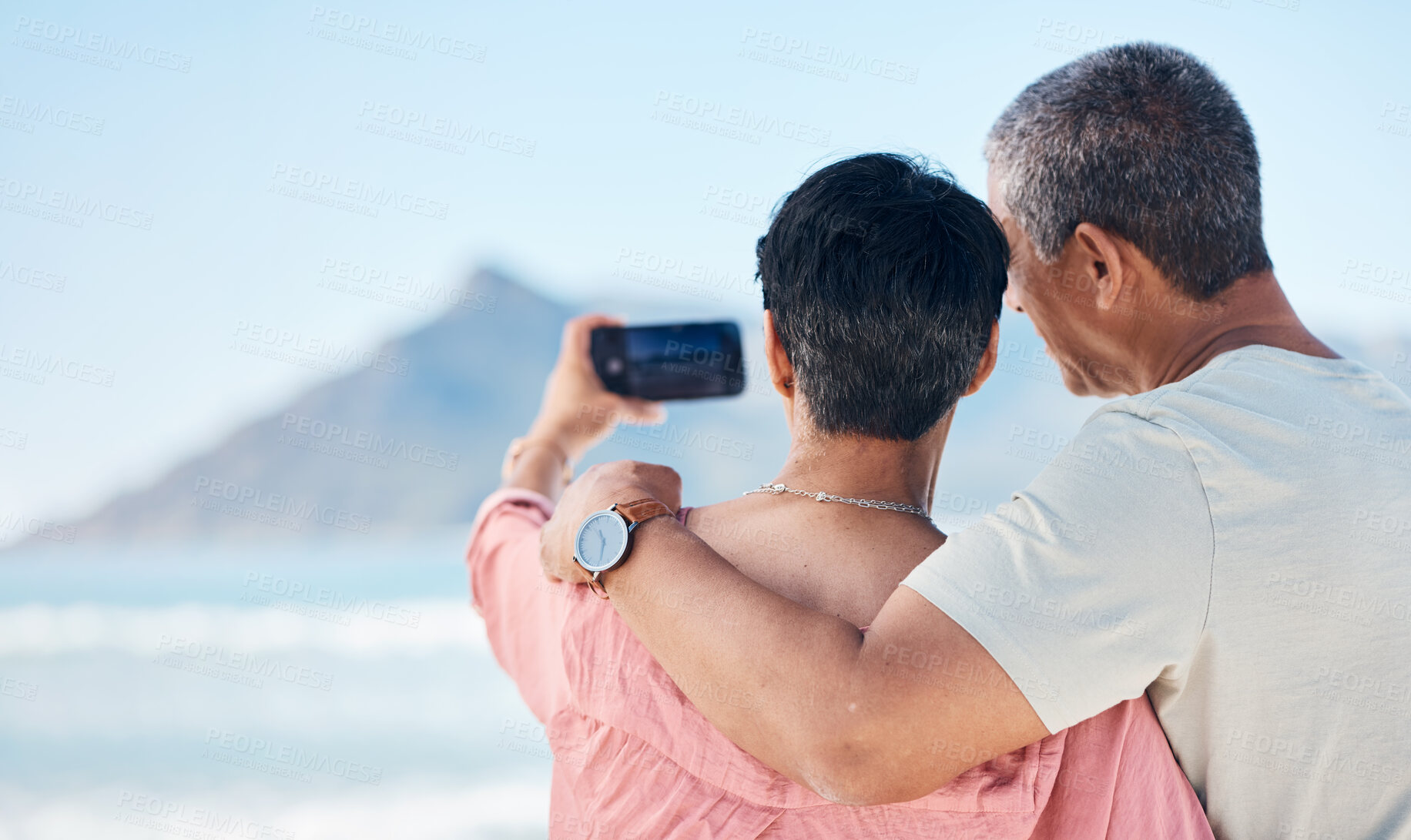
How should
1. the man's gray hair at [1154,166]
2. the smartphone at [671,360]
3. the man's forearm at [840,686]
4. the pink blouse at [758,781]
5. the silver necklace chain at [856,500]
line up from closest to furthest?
the man's forearm at [840,686] → the pink blouse at [758,781] → the silver necklace chain at [856,500] → the man's gray hair at [1154,166] → the smartphone at [671,360]

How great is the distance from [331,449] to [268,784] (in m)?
24.7

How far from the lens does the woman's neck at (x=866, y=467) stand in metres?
1.13

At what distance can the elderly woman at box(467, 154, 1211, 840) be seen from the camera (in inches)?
39.9

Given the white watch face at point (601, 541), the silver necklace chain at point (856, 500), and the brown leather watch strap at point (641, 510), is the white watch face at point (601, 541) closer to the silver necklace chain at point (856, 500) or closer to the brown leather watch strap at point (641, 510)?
the brown leather watch strap at point (641, 510)

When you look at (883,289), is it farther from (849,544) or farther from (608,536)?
(608,536)

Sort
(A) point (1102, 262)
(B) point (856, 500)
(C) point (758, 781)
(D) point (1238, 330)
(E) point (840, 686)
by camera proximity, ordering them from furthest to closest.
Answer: (A) point (1102, 262), (D) point (1238, 330), (B) point (856, 500), (C) point (758, 781), (E) point (840, 686)

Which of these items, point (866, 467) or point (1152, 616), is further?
point (866, 467)

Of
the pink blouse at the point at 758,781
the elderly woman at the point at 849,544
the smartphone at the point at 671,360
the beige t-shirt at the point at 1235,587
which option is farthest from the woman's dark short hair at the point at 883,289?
the smartphone at the point at 671,360

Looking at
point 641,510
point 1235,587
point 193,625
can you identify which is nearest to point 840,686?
point 641,510

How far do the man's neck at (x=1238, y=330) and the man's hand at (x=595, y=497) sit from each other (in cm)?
73

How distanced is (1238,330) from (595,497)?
2.85ft

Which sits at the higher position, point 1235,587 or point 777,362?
point 777,362

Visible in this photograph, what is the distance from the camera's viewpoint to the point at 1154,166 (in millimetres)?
1291

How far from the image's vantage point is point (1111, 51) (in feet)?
4.67
